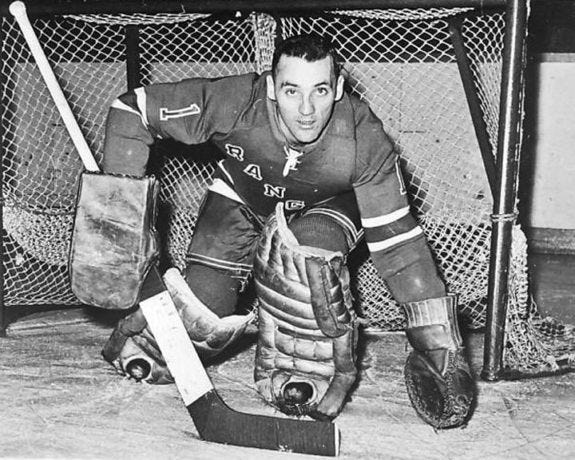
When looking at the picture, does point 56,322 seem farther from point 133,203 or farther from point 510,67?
point 510,67

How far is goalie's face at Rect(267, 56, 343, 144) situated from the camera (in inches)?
87.0

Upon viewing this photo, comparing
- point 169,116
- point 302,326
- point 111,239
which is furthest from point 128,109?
point 302,326

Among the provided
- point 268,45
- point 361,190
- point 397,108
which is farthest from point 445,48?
point 361,190

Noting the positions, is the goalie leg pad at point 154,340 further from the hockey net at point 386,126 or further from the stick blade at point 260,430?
the hockey net at point 386,126

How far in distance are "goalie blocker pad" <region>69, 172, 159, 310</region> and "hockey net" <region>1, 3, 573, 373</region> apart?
89cm

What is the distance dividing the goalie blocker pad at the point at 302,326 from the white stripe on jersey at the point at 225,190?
32 cm

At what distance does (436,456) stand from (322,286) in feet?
1.70

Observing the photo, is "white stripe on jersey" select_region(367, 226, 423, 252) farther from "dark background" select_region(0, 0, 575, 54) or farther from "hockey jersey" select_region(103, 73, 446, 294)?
"dark background" select_region(0, 0, 575, 54)

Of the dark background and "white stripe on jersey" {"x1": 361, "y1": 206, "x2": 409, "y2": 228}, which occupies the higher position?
the dark background

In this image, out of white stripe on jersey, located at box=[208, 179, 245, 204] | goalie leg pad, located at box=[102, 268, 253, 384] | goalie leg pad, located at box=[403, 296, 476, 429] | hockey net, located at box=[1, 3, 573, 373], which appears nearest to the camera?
goalie leg pad, located at box=[403, 296, 476, 429]

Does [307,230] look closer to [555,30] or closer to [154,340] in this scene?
[154,340]

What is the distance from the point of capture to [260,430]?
2121mm

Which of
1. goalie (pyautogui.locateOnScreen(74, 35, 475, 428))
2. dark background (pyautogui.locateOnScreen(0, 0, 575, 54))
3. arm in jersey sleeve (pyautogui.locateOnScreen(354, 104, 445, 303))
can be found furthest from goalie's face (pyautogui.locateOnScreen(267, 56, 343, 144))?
dark background (pyautogui.locateOnScreen(0, 0, 575, 54))

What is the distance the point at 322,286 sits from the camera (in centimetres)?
221
